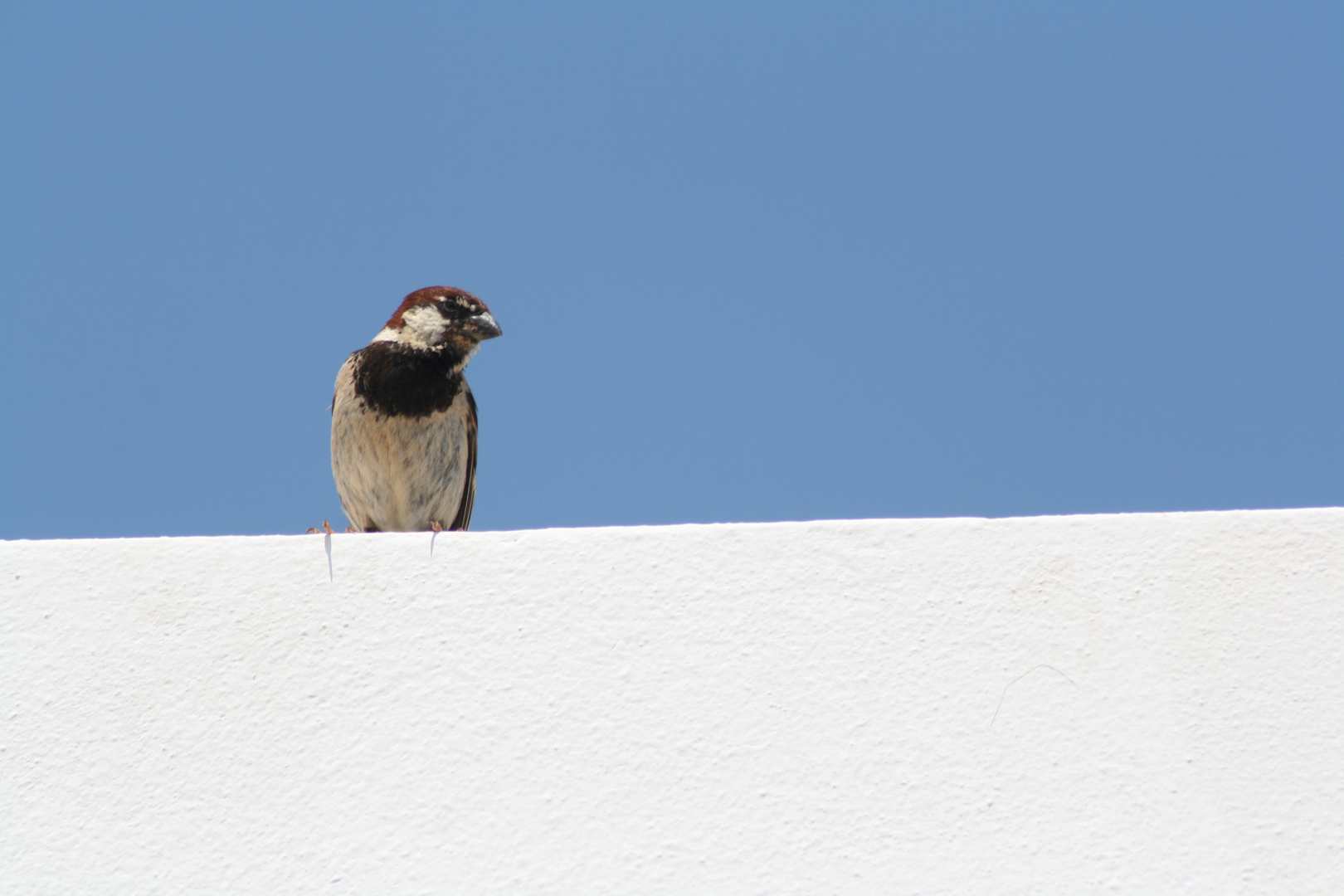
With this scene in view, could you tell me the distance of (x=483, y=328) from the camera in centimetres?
488

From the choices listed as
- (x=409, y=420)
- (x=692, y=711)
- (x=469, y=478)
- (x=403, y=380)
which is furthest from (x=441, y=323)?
(x=692, y=711)

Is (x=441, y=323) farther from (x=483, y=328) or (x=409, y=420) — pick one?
(x=409, y=420)

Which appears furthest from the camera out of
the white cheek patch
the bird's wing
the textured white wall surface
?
the bird's wing

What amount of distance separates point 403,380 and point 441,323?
0.32 m

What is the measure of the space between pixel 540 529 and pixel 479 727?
0.44 metres

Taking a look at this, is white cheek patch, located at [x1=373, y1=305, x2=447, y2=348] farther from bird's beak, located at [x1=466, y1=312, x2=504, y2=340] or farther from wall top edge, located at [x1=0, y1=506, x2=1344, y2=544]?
wall top edge, located at [x1=0, y1=506, x2=1344, y2=544]

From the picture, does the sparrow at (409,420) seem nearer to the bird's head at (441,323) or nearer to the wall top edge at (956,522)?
the bird's head at (441,323)

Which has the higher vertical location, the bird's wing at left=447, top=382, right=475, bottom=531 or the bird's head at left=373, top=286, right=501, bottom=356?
the bird's head at left=373, top=286, right=501, bottom=356

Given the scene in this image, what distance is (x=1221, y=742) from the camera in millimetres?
2436

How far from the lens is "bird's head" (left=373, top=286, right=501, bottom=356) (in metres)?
4.80

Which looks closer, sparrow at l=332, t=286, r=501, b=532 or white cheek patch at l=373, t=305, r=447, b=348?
sparrow at l=332, t=286, r=501, b=532

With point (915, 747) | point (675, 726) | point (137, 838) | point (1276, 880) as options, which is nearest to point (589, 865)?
point (675, 726)

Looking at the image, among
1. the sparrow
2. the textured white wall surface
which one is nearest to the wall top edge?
the textured white wall surface

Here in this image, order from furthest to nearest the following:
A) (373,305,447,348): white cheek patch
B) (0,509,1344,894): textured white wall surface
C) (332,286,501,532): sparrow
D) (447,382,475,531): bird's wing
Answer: (447,382,475,531): bird's wing, (373,305,447,348): white cheek patch, (332,286,501,532): sparrow, (0,509,1344,894): textured white wall surface
